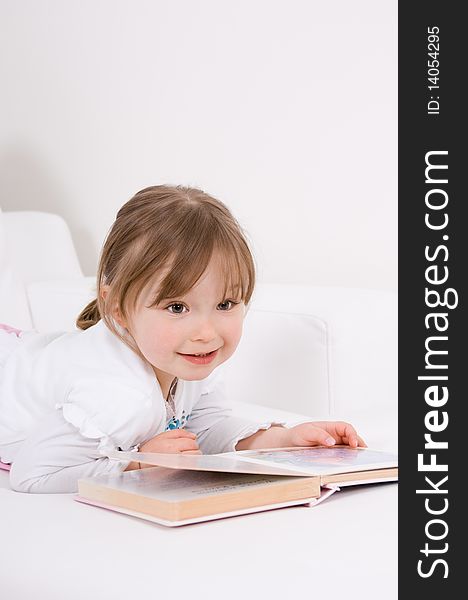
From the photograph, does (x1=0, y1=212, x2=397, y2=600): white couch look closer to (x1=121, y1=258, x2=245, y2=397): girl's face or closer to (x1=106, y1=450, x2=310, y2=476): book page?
(x1=106, y1=450, x2=310, y2=476): book page

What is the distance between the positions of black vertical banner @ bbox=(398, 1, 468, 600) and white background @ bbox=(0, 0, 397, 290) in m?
0.87

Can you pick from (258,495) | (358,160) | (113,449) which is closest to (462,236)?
(258,495)

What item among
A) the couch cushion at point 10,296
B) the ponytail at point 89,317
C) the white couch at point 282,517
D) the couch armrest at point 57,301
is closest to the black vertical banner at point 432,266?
the white couch at point 282,517

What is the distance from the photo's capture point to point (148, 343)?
1.08 metres

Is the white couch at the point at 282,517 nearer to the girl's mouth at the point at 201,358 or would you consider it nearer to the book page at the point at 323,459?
the book page at the point at 323,459

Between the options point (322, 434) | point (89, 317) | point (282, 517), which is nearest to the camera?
point (282, 517)

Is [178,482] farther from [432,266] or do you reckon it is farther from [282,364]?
[282,364]

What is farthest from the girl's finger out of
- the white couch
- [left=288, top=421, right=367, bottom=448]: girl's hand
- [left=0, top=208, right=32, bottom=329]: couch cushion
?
[left=0, top=208, right=32, bottom=329]: couch cushion

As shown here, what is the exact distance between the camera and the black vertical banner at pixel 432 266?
833 mm

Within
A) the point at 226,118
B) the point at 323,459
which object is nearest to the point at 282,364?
the point at 323,459

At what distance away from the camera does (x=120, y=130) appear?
2.46 metres

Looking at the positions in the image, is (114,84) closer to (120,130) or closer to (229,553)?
(120,130)

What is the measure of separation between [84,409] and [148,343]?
0.11m

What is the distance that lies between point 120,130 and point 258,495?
5.65ft
